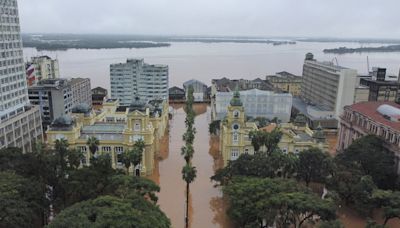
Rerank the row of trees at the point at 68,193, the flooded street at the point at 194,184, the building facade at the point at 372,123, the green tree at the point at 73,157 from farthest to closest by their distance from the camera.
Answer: the building facade at the point at 372,123
the green tree at the point at 73,157
the flooded street at the point at 194,184
the row of trees at the point at 68,193

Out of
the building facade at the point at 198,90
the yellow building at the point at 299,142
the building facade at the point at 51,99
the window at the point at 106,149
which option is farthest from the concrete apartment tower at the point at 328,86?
the building facade at the point at 51,99

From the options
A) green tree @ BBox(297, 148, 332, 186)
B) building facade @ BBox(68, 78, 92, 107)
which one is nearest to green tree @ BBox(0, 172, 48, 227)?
green tree @ BBox(297, 148, 332, 186)

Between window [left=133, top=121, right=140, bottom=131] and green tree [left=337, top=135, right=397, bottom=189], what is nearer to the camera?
green tree [left=337, top=135, right=397, bottom=189]

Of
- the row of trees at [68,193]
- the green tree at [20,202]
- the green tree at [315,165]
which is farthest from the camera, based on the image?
the green tree at [315,165]

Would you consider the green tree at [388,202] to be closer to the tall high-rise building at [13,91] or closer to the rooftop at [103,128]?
the rooftop at [103,128]

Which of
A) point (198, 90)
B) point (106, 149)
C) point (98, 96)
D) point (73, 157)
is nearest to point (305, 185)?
point (106, 149)

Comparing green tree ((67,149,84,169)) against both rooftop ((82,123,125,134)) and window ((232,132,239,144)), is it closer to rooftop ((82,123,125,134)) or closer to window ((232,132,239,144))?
rooftop ((82,123,125,134))
